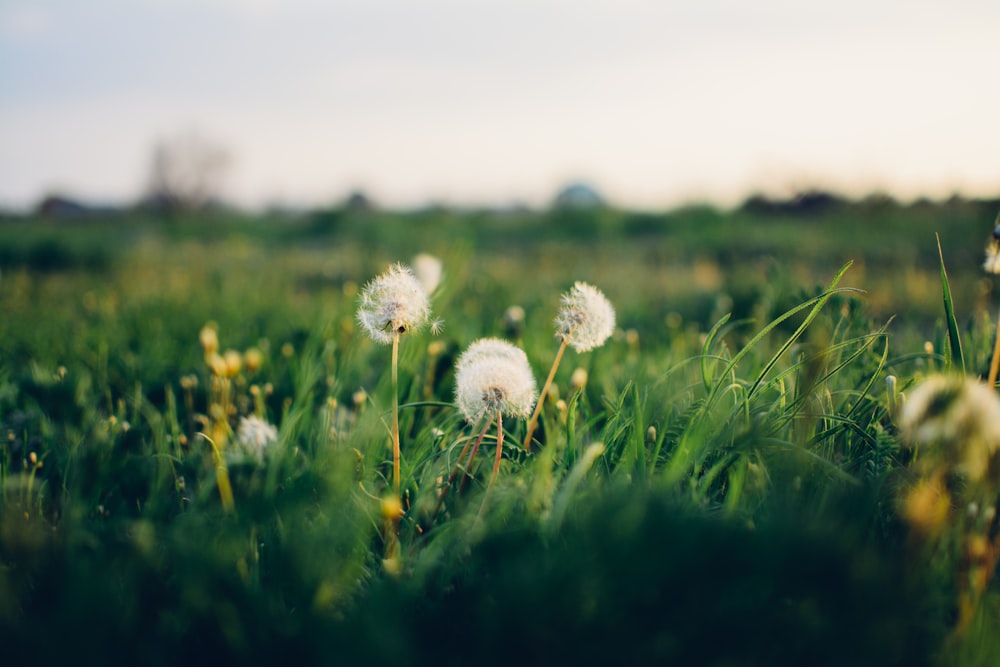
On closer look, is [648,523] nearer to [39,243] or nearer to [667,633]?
[667,633]

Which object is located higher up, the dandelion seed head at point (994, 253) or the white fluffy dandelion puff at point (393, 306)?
the white fluffy dandelion puff at point (393, 306)

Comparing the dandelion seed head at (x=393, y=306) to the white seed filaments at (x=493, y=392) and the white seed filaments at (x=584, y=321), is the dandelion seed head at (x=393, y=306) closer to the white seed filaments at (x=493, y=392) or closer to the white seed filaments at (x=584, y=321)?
the white seed filaments at (x=493, y=392)

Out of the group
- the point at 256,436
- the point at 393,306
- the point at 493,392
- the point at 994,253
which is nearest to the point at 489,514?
the point at 493,392

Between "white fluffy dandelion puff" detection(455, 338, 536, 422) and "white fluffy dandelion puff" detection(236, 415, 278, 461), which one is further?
"white fluffy dandelion puff" detection(236, 415, 278, 461)

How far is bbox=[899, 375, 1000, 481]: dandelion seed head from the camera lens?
1.16 meters

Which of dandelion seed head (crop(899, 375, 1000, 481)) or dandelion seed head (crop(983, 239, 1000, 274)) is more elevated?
dandelion seed head (crop(983, 239, 1000, 274))

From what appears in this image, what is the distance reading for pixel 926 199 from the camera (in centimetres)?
1140

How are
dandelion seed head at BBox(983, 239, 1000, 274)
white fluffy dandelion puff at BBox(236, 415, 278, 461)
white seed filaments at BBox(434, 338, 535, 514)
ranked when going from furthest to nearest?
white fluffy dandelion puff at BBox(236, 415, 278, 461)
dandelion seed head at BBox(983, 239, 1000, 274)
white seed filaments at BBox(434, 338, 535, 514)

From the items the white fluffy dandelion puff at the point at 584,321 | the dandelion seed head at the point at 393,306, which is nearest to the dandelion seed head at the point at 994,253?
the white fluffy dandelion puff at the point at 584,321

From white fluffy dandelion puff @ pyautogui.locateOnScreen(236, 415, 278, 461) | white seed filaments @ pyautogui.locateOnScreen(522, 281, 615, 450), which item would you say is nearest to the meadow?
white fluffy dandelion puff @ pyautogui.locateOnScreen(236, 415, 278, 461)

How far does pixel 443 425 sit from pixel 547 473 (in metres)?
0.66

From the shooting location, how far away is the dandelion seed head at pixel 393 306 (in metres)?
1.61

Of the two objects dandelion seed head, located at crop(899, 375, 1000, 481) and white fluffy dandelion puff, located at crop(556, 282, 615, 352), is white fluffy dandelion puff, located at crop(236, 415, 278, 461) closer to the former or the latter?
white fluffy dandelion puff, located at crop(556, 282, 615, 352)

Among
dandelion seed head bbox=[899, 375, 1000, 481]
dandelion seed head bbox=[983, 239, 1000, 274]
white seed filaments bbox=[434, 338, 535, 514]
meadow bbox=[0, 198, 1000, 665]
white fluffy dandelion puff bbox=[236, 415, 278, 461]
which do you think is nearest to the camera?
meadow bbox=[0, 198, 1000, 665]
